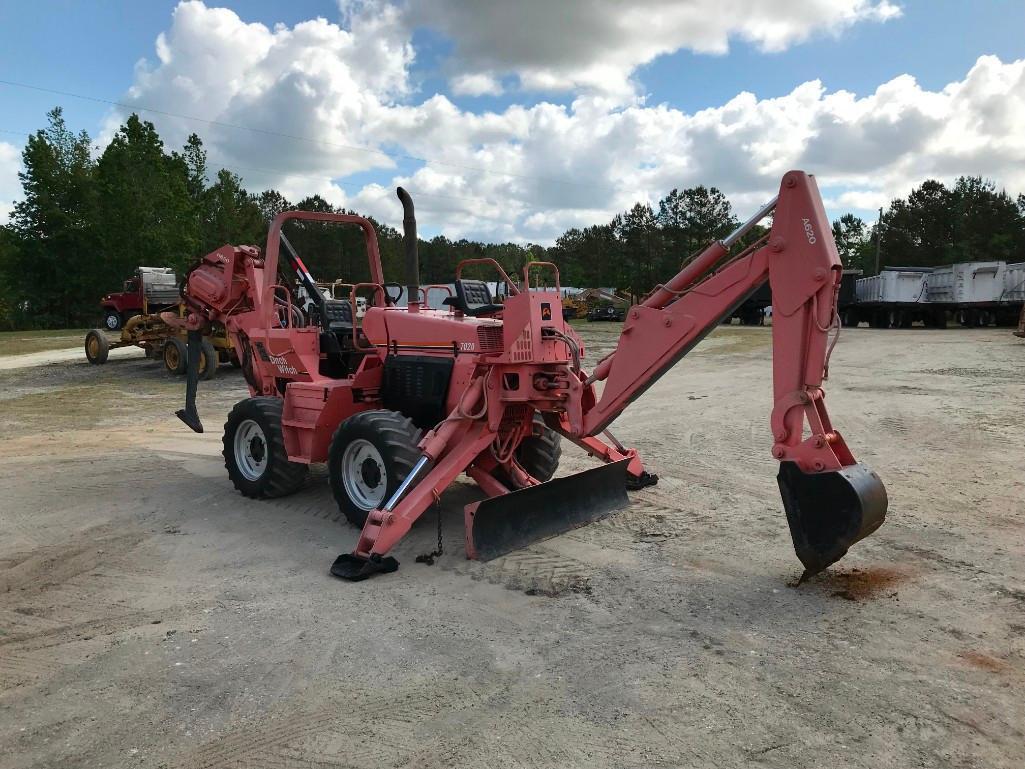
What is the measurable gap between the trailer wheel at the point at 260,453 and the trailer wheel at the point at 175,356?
39.1 feet


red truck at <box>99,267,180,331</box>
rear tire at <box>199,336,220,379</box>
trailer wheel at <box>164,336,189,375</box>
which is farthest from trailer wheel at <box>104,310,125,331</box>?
rear tire at <box>199,336,220,379</box>

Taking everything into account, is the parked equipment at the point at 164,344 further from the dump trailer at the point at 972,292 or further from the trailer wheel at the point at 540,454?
the dump trailer at the point at 972,292

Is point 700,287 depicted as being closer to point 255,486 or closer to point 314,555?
point 314,555

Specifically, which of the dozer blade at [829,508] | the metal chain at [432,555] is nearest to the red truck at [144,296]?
the metal chain at [432,555]

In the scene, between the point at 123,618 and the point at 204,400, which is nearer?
the point at 123,618

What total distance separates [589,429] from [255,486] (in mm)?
3467

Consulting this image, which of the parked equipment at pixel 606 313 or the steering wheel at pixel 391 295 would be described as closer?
the steering wheel at pixel 391 295

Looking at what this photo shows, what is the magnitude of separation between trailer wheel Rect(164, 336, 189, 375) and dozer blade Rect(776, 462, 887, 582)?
16.8 meters

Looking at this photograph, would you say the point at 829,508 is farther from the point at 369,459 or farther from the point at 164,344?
the point at 164,344

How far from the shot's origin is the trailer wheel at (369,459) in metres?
5.88

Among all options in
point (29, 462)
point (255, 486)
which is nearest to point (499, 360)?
point (255, 486)

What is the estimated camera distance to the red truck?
26.9m

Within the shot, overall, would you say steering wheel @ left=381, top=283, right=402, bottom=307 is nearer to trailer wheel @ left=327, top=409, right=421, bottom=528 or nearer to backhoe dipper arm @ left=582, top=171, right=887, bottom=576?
trailer wheel @ left=327, top=409, right=421, bottom=528

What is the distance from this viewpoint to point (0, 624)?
459cm
